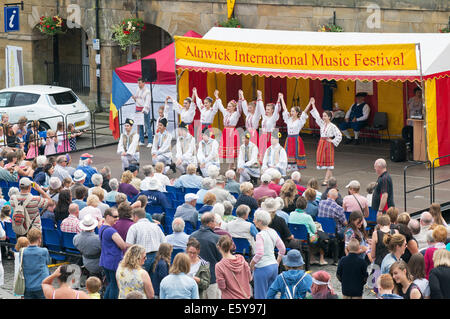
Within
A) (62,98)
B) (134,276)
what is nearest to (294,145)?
(62,98)

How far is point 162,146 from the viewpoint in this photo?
19141mm

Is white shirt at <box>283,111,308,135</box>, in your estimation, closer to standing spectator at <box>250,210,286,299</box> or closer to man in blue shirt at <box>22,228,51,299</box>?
standing spectator at <box>250,210,286,299</box>

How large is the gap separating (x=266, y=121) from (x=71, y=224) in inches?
279

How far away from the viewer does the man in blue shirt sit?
10734 mm

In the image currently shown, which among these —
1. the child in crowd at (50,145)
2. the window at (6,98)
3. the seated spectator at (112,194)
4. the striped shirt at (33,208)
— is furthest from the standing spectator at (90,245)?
the window at (6,98)

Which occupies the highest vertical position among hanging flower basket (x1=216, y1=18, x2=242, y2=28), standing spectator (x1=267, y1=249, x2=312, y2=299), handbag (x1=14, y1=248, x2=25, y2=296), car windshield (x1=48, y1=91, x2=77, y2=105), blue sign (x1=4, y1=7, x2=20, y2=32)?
blue sign (x1=4, y1=7, x2=20, y2=32)

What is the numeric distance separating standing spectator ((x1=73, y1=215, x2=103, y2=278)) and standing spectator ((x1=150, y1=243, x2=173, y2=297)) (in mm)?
1179

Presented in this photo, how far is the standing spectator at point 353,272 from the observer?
10.3 m

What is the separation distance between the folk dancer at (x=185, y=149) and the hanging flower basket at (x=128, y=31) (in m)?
8.78

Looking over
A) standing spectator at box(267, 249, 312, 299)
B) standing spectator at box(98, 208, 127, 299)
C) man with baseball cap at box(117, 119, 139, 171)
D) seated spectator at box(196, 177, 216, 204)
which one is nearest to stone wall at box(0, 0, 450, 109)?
man with baseball cap at box(117, 119, 139, 171)

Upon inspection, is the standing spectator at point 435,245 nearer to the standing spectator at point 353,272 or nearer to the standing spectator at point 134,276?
the standing spectator at point 353,272

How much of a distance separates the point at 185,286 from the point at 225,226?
284 centimetres

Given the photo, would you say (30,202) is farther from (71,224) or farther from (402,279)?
(402,279)
